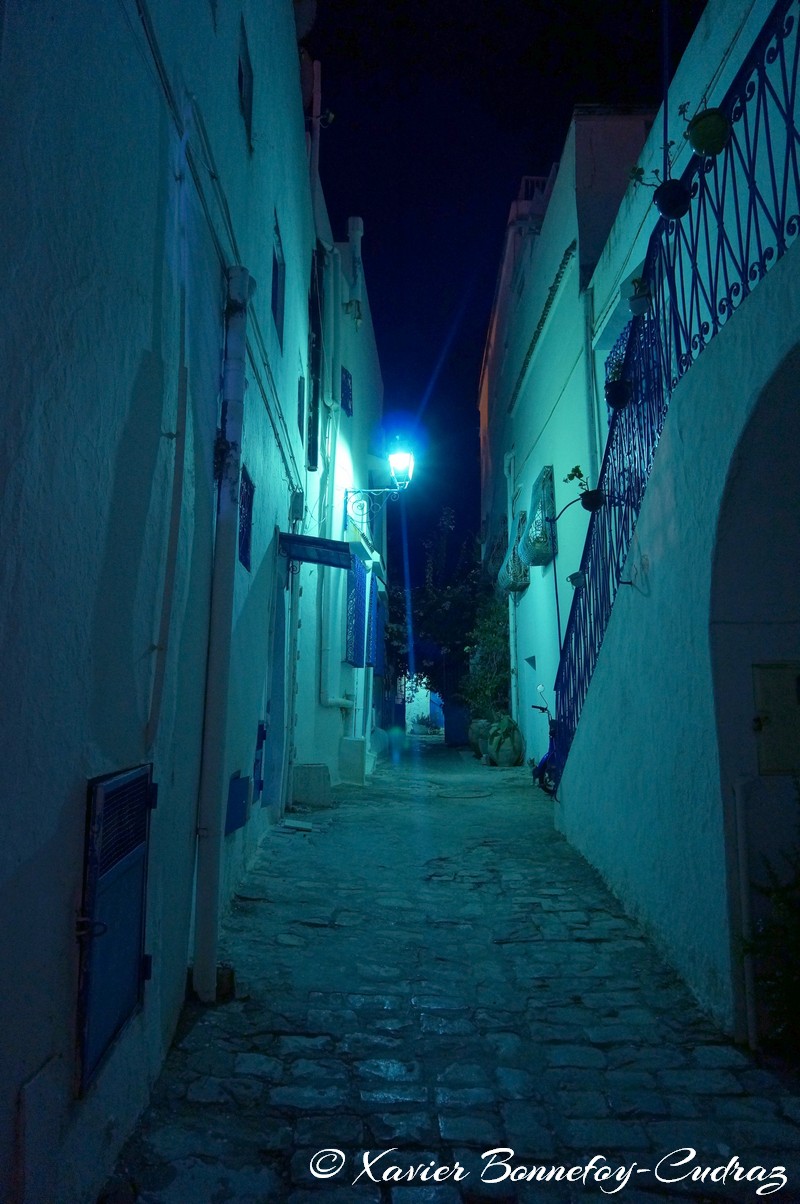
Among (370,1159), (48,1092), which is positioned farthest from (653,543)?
(48,1092)

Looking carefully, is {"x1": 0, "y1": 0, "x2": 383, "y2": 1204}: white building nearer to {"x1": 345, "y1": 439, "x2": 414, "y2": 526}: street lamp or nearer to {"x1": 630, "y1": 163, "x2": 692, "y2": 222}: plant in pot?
{"x1": 630, "y1": 163, "x2": 692, "y2": 222}: plant in pot

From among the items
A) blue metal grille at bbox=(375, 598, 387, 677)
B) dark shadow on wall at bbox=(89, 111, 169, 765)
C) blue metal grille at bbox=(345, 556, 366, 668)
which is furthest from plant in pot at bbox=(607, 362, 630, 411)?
blue metal grille at bbox=(375, 598, 387, 677)

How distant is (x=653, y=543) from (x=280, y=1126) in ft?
11.2

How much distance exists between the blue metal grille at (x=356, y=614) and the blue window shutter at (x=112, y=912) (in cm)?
886

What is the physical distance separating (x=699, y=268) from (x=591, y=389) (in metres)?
4.25

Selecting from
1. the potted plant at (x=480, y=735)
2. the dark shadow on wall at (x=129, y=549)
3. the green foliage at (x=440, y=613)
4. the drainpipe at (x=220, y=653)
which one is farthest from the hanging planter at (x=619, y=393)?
the green foliage at (x=440, y=613)

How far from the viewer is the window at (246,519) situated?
207 inches

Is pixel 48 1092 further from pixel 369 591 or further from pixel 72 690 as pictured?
pixel 369 591

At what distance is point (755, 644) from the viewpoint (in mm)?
3314

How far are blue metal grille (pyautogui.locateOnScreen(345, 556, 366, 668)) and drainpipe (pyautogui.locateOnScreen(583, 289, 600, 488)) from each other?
4261 mm

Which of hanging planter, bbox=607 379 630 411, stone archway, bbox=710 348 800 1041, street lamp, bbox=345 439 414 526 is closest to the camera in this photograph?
stone archway, bbox=710 348 800 1041

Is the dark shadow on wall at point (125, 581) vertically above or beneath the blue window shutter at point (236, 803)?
above

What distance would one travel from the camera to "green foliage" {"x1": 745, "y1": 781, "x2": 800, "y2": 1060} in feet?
9.62

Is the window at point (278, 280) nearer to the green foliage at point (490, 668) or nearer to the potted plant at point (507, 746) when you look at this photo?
the potted plant at point (507, 746)
